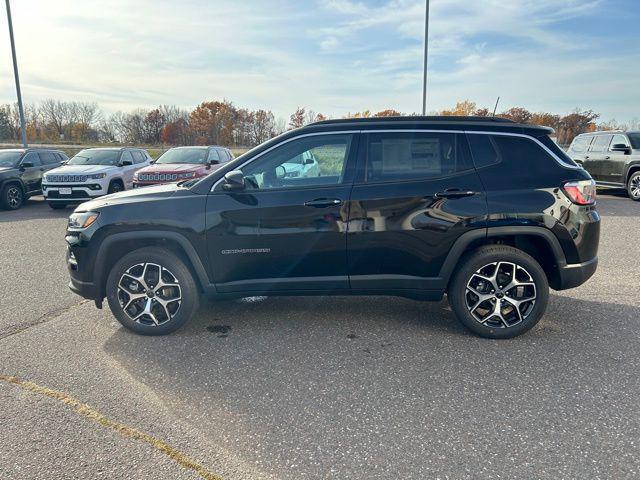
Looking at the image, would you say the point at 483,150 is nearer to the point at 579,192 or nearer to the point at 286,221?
the point at 579,192

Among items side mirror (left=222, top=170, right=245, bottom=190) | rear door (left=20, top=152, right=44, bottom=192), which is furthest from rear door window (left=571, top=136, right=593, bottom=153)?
rear door (left=20, top=152, right=44, bottom=192)

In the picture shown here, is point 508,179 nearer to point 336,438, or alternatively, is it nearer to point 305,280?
point 305,280

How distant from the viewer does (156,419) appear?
271cm

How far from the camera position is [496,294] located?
3.74m

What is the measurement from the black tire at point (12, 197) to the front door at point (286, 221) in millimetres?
11418

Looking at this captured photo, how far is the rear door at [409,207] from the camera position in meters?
3.66

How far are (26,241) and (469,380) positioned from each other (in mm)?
8257

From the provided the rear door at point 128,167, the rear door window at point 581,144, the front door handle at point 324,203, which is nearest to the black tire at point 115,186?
the rear door at point 128,167

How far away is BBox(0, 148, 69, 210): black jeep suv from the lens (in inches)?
474

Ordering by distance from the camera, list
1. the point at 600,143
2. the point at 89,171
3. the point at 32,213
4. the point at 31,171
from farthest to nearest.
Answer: the point at 600,143, the point at 31,171, the point at 32,213, the point at 89,171

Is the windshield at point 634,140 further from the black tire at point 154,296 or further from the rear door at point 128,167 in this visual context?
the rear door at point 128,167

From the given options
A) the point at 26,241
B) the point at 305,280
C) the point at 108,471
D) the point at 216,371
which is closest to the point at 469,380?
the point at 305,280

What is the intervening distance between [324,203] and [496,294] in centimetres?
171

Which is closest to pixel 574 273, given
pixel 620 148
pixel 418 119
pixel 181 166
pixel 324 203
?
pixel 418 119
